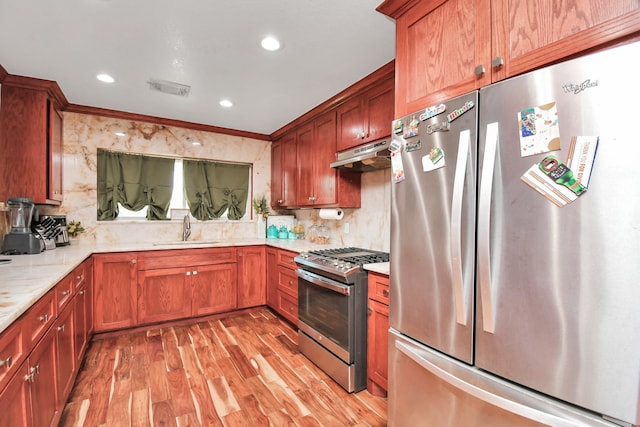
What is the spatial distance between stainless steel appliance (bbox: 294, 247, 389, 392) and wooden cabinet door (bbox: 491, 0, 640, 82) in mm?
1505

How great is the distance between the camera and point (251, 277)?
3.73 m

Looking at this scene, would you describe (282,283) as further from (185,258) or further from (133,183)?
(133,183)

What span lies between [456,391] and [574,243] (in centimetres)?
74

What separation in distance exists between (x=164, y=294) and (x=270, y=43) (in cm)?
275

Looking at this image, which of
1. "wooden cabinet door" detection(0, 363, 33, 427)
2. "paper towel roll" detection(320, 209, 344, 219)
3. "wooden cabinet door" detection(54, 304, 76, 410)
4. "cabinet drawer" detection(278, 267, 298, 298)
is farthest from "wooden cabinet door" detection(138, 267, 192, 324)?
"wooden cabinet door" detection(0, 363, 33, 427)

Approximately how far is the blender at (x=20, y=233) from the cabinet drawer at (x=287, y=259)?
2157 mm

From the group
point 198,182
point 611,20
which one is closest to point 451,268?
point 611,20

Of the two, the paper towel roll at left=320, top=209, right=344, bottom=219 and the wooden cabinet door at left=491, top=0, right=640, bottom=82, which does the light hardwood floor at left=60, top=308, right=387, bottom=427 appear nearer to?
the paper towel roll at left=320, top=209, right=344, bottom=219

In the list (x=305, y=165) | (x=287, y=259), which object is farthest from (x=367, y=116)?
(x=287, y=259)

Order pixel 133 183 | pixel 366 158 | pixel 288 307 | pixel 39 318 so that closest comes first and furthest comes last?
1. pixel 39 318
2. pixel 366 158
3. pixel 288 307
4. pixel 133 183

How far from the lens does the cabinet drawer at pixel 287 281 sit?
318 centimetres

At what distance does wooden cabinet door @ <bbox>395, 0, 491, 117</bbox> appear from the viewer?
127 centimetres

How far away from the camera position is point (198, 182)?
408 cm

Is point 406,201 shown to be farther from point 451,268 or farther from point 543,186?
point 543,186
